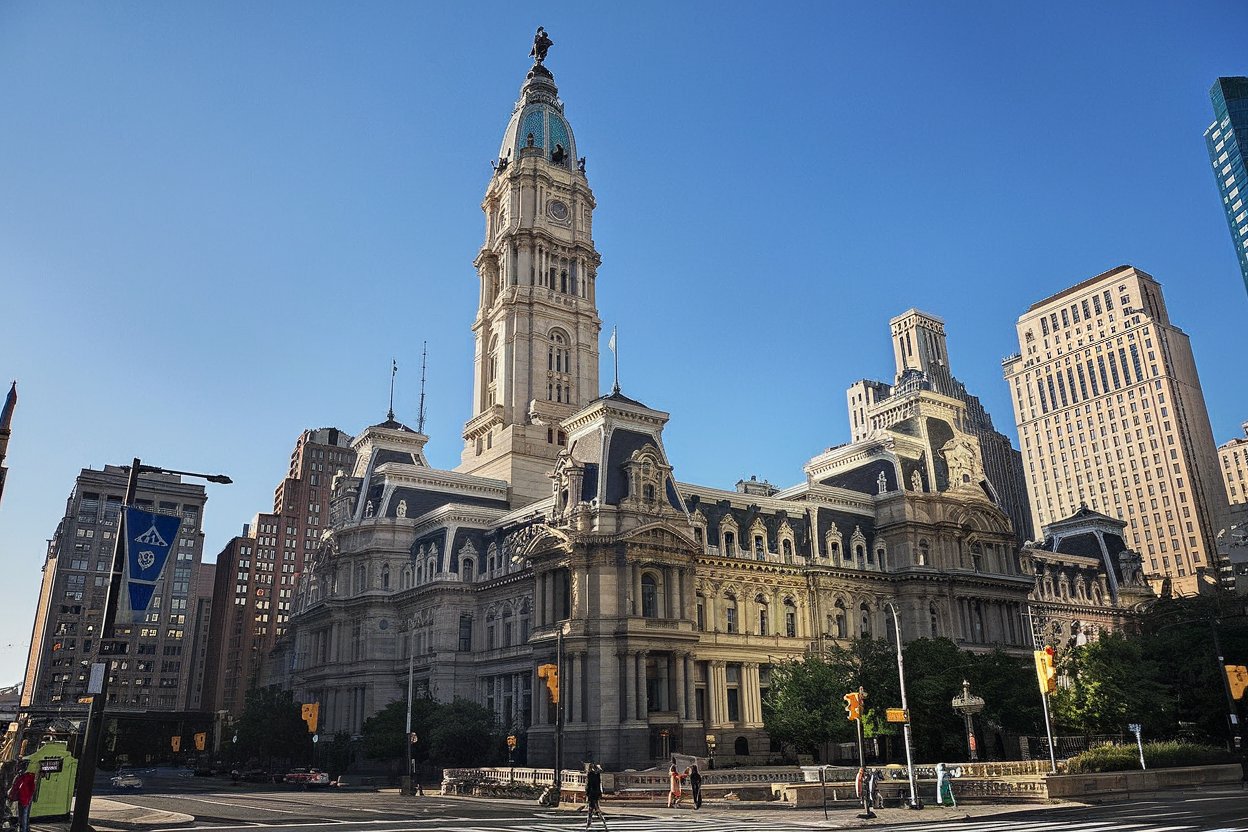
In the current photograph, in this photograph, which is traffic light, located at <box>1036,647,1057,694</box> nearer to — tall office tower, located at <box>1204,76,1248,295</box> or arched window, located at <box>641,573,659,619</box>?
arched window, located at <box>641,573,659,619</box>

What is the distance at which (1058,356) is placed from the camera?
6796 inches

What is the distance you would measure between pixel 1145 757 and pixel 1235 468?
152 m

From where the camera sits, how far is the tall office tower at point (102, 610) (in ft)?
549

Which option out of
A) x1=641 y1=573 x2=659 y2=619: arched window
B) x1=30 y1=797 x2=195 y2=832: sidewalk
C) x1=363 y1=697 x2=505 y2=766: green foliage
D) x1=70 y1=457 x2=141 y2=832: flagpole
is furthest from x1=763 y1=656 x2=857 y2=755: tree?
x1=70 y1=457 x2=141 y2=832: flagpole

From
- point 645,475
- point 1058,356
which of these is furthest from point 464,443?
point 1058,356

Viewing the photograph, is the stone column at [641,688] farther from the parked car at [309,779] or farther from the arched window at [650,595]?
the parked car at [309,779]

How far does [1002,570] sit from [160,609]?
152330 mm

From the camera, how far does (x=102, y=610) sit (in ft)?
581

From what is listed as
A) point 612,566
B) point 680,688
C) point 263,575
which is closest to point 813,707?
point 680,688

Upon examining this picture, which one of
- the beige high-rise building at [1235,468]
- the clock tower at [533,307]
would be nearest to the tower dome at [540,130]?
the clock tower at [533,307]

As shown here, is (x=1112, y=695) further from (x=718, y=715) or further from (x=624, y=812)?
(x=624, y=812)

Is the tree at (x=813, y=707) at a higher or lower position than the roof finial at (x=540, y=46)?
lower

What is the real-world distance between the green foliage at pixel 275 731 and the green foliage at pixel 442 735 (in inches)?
588

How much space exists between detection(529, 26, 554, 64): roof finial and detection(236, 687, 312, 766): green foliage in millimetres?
93297
